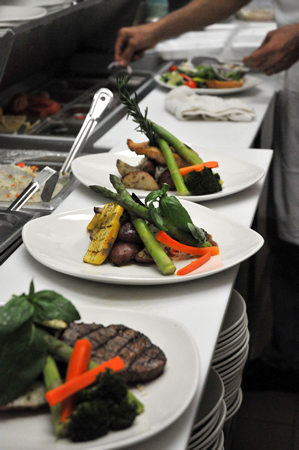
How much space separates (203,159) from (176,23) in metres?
1.43

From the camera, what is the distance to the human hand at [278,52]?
2338mm

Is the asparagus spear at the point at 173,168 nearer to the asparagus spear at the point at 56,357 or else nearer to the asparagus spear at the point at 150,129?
the asparagus spear at the point at 150,129

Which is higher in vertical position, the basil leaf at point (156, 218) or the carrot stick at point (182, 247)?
the basil leaf at point (156, 218)

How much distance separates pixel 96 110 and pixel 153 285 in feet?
3.17

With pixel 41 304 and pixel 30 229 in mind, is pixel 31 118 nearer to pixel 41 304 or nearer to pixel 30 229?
pixel 30 229

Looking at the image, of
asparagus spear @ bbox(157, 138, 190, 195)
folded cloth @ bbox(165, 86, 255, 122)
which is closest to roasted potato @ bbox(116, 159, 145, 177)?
asparagus spear @ bbox(157, 138, 190, 195)

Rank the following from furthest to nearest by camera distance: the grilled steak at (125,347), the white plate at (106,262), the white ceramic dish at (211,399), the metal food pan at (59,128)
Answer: the metal food pan at (59,128)
the white ceramic dish at (211,399)
the white plate at (106,262)
the grilled steak at (125,347)

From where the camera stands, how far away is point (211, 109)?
2330mm

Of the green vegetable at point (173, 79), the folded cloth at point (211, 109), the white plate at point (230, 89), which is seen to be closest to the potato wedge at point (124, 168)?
the folded cloth at point (211, 109)

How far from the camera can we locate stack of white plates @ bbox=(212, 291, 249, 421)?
138 cm

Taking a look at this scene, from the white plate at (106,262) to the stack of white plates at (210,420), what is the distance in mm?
310

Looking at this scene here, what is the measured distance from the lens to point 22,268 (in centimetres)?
112

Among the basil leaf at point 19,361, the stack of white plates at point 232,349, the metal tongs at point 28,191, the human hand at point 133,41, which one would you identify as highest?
the basil leaf at point 19,361

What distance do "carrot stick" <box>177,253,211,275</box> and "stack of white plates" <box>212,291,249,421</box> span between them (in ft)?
1.09
